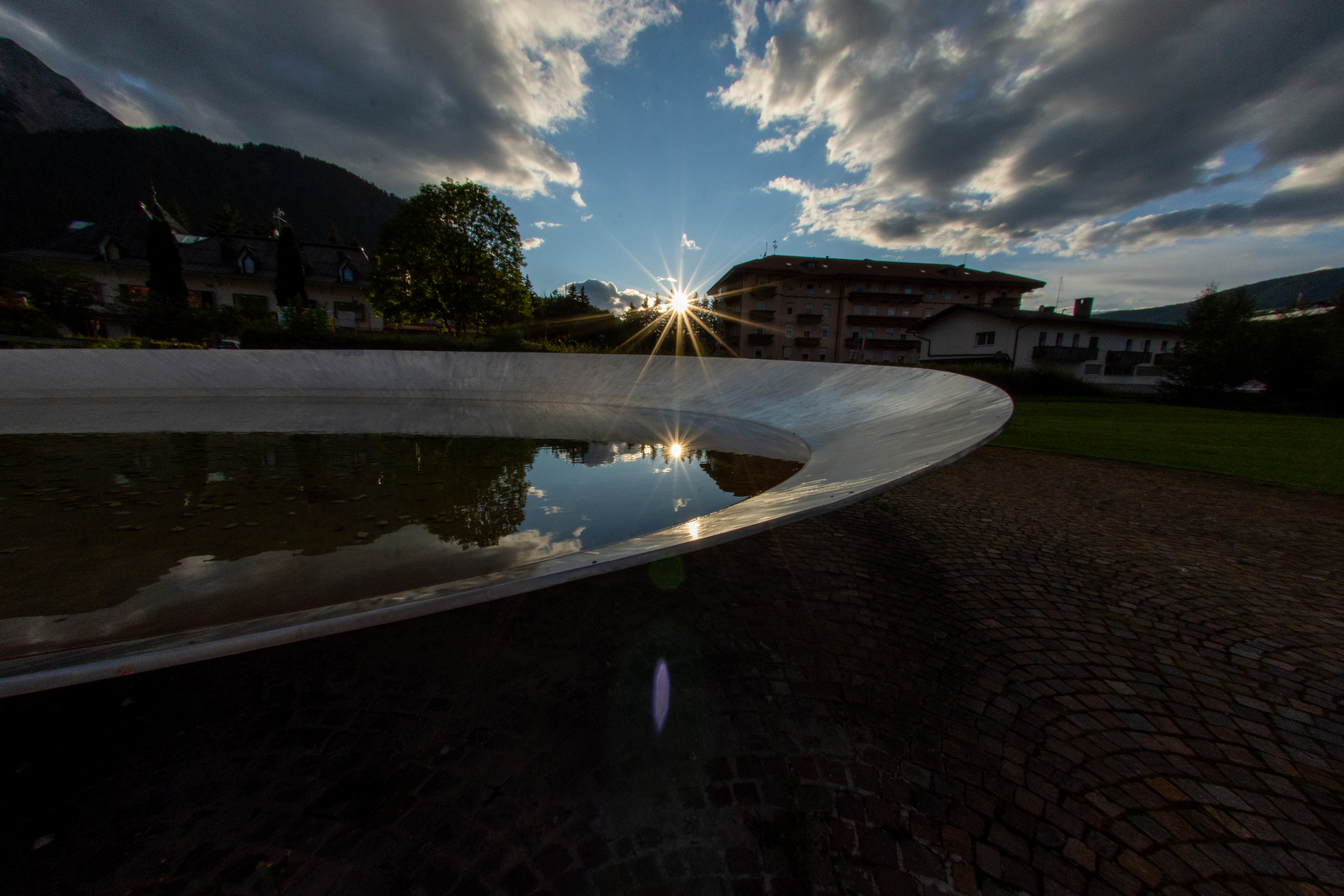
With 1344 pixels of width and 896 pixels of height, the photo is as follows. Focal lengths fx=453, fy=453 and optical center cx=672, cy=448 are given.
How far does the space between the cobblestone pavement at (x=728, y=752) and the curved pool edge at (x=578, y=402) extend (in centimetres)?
59

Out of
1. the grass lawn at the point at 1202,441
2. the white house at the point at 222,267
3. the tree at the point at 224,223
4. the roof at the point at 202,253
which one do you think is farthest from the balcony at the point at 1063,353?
the tree at the point at 224,223

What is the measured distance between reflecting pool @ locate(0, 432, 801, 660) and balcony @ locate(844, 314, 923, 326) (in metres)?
40.9

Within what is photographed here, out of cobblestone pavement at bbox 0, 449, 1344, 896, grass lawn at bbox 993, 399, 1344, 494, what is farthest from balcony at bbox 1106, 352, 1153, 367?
cobblestone pavement at bbox 0, 449, 1344, 896

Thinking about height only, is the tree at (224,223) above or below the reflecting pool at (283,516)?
above

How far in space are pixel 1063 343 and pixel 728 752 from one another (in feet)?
129

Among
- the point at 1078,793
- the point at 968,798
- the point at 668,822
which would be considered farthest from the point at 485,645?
the point at 1078,793

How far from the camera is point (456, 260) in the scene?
996 inches

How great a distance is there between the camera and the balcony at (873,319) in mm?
Result: 42219

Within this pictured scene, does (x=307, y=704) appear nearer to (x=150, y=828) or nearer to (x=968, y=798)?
(x=150, y=828)

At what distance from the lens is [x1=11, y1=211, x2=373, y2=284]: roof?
106 ft

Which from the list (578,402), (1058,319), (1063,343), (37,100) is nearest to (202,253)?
(578,402)

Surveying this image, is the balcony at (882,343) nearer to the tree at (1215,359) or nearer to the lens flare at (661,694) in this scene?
the tree at (1215,359)

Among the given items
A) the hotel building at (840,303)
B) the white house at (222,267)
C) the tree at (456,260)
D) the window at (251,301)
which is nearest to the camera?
the tree at (456,260)

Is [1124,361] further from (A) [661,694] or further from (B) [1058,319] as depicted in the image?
(A) [661,694]
